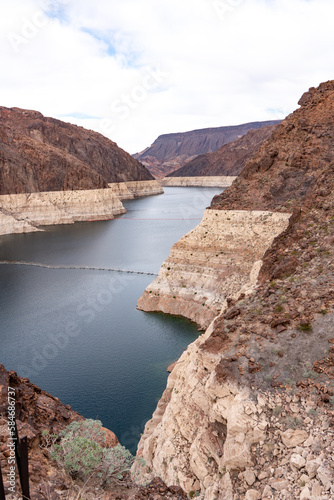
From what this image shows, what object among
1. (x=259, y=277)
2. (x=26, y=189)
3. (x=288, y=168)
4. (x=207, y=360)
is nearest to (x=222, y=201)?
(x=288, y=168)

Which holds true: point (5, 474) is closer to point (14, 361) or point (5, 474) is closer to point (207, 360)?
point (207, 360)

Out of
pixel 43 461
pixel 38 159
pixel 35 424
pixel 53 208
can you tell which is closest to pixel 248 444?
pixel 43 461

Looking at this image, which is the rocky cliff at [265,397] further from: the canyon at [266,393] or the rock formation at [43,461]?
the rock formation at [43,461]

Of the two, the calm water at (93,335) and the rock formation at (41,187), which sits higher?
the rock formation at (41,187)

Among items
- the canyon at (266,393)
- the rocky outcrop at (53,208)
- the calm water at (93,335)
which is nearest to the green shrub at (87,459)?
the canyon at (266,393)

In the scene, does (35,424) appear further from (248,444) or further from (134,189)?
(134,189)

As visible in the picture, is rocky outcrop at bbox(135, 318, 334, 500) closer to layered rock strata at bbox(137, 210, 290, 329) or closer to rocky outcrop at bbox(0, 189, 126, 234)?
layered rock strata at bbox(137, 210, 290, 329)
